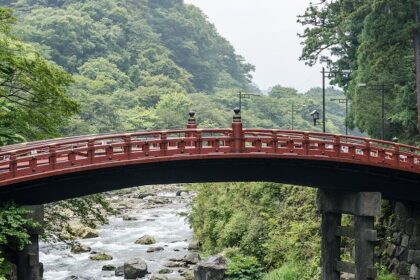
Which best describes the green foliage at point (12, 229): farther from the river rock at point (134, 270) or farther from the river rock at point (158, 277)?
the river rock at point (134, 270)

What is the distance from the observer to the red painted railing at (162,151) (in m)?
25.2

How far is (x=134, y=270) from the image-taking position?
136ft

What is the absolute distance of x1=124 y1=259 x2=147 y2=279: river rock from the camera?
136ft

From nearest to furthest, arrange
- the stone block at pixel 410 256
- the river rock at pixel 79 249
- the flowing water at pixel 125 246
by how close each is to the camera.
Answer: the stone block at pixel 410 256, the flowing water at pixel 125 246, the river rock at pixel 79 249

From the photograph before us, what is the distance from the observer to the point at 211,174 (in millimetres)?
30719

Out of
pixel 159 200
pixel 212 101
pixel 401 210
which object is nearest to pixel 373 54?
pixel 401 210

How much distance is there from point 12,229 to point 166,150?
7.34 meters

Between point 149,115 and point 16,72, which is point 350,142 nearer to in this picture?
point 16,72

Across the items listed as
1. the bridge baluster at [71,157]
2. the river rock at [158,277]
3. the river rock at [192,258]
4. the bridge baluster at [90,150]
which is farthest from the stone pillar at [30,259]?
the river rock at [192,258]

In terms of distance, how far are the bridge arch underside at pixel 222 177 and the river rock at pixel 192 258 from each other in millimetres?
15953

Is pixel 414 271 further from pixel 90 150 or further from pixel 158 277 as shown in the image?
pixel 90 150

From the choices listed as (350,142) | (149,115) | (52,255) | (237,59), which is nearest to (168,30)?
(237,59)

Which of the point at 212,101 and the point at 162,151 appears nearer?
the point at 162,151

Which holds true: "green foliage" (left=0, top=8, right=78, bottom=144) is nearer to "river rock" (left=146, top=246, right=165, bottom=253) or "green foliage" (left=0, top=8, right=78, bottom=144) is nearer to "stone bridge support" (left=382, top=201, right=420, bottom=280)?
"stone bridge support" (left=382, top=201, right=420, bottom=280)
